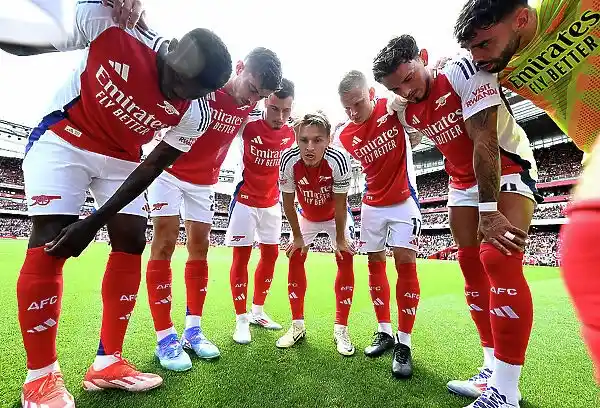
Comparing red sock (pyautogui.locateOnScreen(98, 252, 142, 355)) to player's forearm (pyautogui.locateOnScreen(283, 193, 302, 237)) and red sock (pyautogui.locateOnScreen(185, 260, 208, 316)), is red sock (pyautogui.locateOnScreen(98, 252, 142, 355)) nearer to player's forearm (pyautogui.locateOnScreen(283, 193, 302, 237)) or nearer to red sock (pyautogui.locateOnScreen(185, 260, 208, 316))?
red sock (pyautogui.locateOnScreen(185, 260, 208, 316))

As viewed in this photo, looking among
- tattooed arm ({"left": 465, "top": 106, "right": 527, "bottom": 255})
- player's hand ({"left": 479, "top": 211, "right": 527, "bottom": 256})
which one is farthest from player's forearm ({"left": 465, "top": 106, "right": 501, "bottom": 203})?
player's hand ({"left": 479, "top": 211, "right": 527, "bottom": 256})

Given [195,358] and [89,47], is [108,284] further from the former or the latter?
[89,47]

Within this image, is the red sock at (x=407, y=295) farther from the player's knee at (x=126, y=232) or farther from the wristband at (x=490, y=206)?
the player's knee at (x=126, y=232)

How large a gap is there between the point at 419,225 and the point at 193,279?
7.00 ft

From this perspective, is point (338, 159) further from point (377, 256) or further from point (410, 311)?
point (410, 311)

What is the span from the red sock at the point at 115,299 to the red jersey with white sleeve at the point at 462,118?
7.56 feet

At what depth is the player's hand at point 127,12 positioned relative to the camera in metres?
2.06

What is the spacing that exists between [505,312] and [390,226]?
158 centimetres

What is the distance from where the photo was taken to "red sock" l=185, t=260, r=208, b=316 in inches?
127

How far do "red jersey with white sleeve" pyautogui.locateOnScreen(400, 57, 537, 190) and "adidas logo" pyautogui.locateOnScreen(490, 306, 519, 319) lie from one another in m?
0.84

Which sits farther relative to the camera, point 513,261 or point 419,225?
point 419,225

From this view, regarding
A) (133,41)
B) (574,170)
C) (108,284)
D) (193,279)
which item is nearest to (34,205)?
(108,284)

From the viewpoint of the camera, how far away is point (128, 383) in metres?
2.14

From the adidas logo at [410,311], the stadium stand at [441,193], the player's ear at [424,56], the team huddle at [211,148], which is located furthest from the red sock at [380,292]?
the stadium stand at [441,193]
